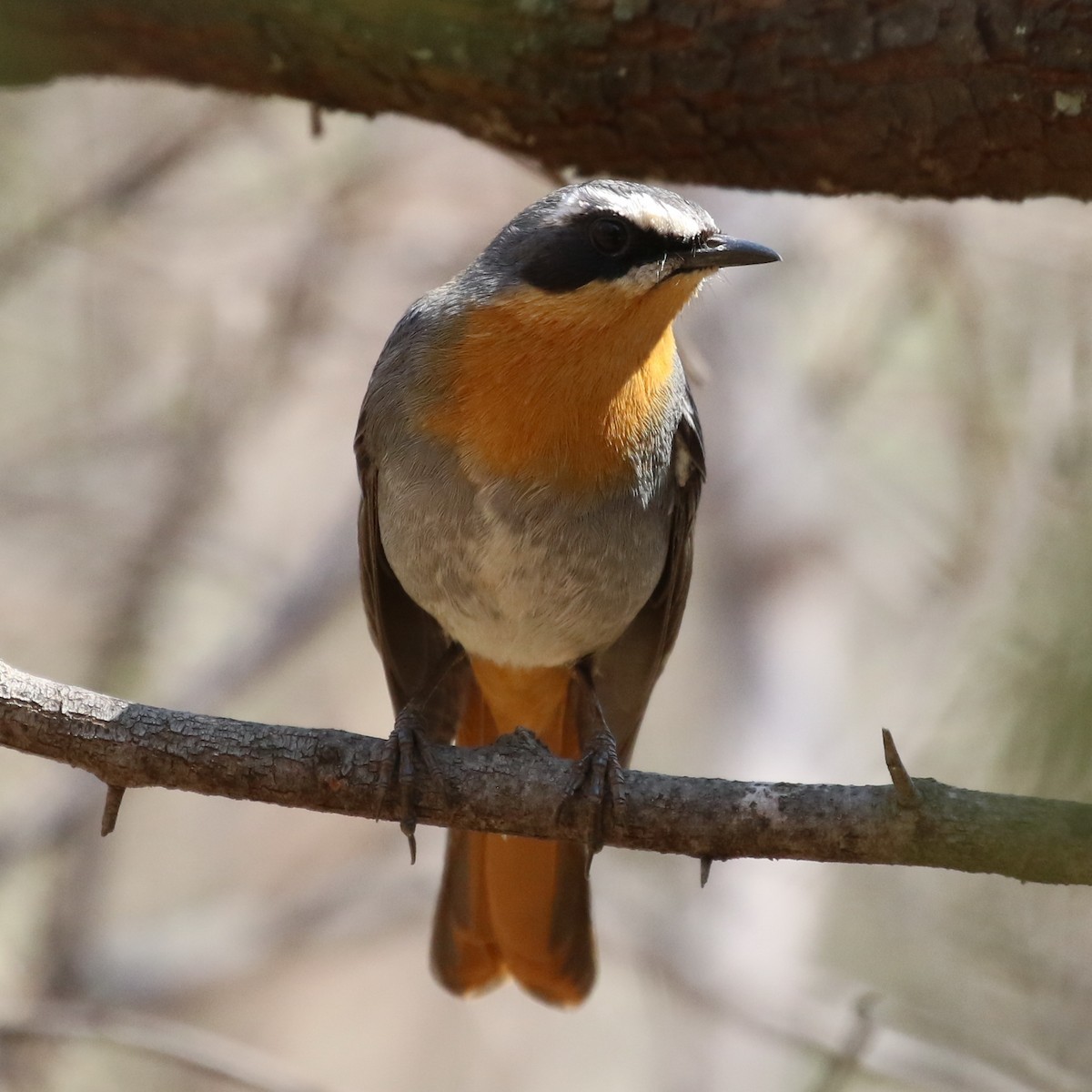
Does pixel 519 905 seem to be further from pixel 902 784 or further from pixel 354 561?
pixel 354 561

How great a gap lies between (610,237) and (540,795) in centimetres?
160

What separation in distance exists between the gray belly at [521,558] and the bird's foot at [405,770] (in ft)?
2.09

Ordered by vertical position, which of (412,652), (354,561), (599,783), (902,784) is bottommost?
(354,561)

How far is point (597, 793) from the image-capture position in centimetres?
336

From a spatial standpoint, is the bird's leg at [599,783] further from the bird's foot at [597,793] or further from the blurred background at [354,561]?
the blurred background at [354,561]

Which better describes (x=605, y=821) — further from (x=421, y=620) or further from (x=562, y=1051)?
(x=562, y=1051)

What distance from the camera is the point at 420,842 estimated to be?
272 inches

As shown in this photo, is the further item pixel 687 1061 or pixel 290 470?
pixel 290 470

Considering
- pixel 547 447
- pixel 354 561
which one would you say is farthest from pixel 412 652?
pixel 354 561

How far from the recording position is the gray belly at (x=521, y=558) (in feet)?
12.7

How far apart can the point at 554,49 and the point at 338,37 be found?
68cm

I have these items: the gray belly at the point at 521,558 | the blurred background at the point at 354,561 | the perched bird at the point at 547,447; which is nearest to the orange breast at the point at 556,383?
the perched bird at the point at 547,447

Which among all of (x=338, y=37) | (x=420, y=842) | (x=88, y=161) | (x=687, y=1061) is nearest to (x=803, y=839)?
(x=338, y=37)

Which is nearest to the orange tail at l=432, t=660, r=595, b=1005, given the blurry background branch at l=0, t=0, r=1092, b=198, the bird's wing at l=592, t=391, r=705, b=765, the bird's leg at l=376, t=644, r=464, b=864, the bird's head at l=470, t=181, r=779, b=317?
the bird's wing at l=592, t=391, r=705, b=765
